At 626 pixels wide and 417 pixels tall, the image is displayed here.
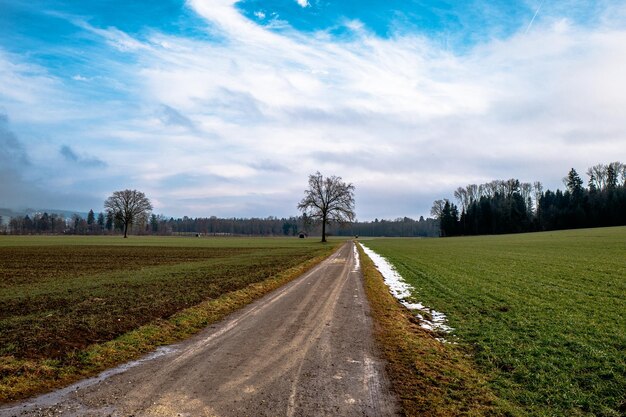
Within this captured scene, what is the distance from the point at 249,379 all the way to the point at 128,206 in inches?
4801

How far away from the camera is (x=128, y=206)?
4535 inches

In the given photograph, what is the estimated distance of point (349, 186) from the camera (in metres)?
81.6

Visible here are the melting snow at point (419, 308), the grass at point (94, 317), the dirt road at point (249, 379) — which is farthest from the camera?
the melting snow at point (419, 308)

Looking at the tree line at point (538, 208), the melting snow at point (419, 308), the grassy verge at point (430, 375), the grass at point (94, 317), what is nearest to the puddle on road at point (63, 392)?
the grass at point (94, 317)

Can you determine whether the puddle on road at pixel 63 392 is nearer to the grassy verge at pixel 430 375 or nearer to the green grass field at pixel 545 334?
the grassy verge at pixel 430 375

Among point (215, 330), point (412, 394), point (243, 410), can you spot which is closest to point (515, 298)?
point (412, 394)

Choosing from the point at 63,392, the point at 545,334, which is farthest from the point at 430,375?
the point at 63,392

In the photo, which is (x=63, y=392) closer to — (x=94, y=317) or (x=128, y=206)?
(x=94, y=317)

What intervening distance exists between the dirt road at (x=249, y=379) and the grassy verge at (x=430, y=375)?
31 centimetres

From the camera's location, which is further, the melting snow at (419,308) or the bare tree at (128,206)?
the bare tree at (128,206)

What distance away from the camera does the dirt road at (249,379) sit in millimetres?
5513

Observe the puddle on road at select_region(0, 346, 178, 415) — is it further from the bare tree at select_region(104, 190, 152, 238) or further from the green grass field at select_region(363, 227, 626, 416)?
the bare tree at select_region(104, 190, 152, 238)

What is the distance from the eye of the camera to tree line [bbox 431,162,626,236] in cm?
9913

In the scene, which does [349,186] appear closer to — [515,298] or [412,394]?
[515,298]
